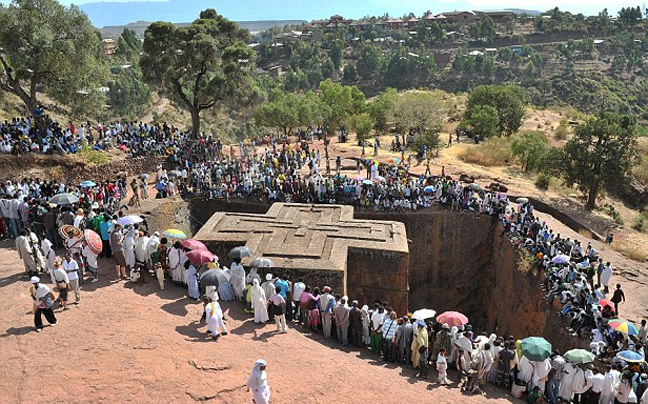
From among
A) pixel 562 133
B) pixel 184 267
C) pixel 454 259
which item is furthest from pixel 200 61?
pixel 562 133

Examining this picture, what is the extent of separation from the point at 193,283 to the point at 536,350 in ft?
27.8

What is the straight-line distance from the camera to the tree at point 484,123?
41.6 meters

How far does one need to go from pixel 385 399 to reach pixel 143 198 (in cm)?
1599

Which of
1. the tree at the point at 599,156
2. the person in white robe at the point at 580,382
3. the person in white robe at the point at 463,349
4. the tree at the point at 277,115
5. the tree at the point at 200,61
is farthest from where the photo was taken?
the tree at the point at 277,115

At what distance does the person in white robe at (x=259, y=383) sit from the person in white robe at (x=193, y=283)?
4.99m

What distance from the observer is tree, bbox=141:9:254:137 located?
30.2 m

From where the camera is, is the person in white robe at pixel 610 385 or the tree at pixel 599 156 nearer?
the person in white robe at pixel 610 385

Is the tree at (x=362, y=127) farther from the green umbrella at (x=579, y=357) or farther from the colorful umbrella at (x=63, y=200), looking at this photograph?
the green umbrella at (x=579, y=357)

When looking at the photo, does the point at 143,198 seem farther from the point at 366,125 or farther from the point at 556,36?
the point at 556,36

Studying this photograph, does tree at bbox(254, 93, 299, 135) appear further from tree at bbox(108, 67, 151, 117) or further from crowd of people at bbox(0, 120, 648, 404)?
tree at bbox(108, 67, 151, 117)

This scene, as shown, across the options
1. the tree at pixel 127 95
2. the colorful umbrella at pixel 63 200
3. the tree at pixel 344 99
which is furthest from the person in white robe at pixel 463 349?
the tree at pixel 127 95

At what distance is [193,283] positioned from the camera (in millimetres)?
13445

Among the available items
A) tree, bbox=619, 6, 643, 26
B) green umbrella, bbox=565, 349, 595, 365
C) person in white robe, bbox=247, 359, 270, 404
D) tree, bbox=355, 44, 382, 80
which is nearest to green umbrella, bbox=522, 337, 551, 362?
green umbrella, bbox=565, 349, 595, 365

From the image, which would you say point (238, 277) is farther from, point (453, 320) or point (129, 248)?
point (453, 320)
